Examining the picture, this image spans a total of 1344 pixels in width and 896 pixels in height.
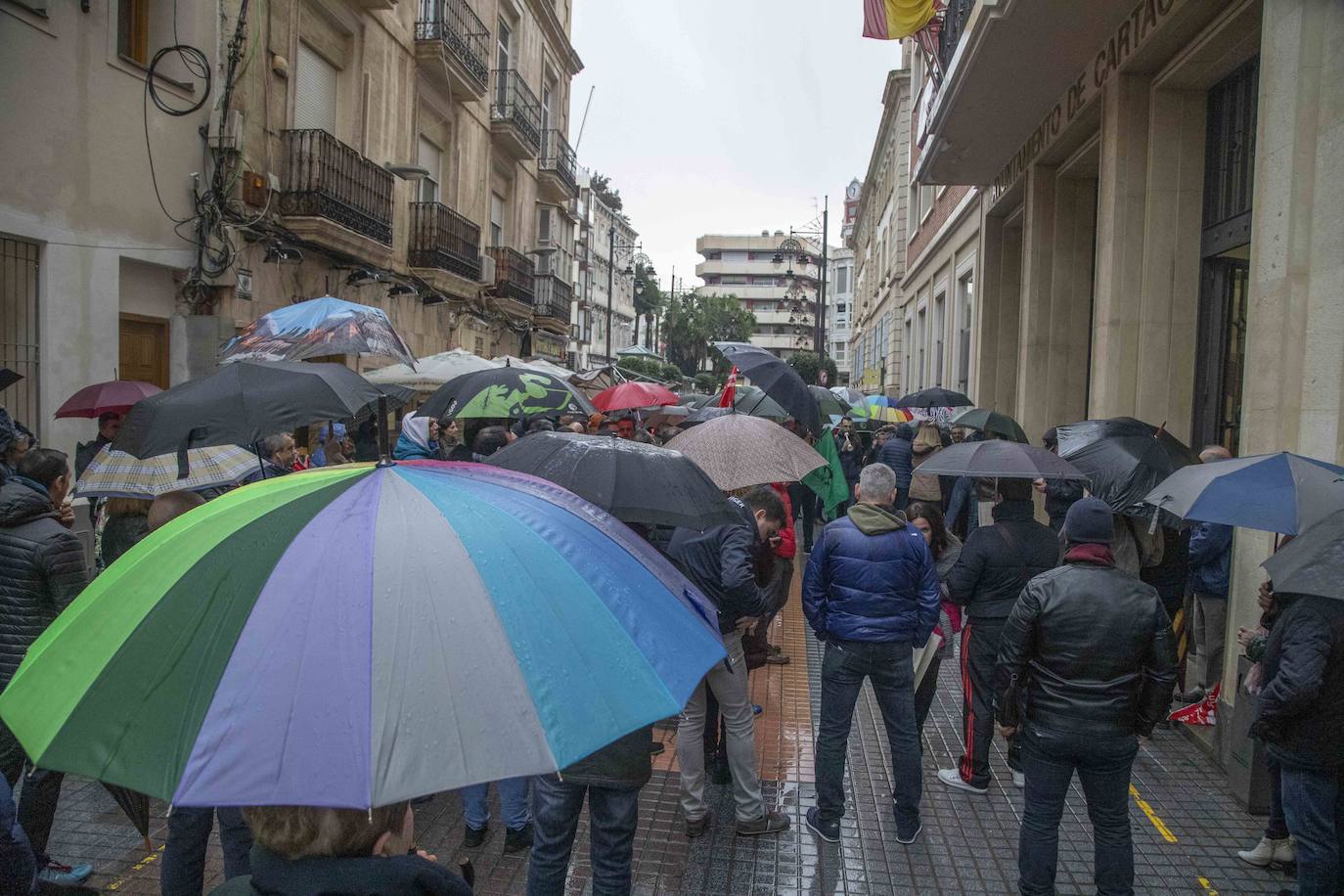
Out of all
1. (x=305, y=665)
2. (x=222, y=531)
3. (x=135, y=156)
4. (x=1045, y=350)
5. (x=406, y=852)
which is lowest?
(x=406, y=852)

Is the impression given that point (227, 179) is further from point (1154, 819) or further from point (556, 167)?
point (556, 167)

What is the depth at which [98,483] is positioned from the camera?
4930 millimetres

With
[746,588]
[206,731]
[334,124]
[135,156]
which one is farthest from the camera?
[334,124]

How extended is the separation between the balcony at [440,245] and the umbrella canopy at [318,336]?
10095 mm

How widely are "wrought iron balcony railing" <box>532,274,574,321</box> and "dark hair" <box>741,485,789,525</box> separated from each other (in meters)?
20.5

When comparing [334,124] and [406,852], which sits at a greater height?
[334,124]

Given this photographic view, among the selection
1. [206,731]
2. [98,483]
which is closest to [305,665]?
[206,731]

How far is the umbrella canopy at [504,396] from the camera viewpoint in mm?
7609

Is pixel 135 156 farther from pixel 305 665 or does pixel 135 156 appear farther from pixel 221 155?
pixel 305 665

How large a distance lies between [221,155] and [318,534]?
36.9 feet

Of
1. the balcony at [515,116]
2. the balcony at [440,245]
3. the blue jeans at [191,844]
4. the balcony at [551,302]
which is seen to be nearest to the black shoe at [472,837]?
the blue jeans at [191,844]

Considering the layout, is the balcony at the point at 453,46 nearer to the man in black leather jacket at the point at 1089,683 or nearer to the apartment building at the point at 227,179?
the apartment building at the point at 227,179

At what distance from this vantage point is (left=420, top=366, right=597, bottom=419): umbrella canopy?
761 cm

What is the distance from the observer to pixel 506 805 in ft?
14.8
